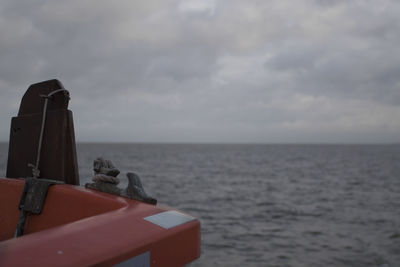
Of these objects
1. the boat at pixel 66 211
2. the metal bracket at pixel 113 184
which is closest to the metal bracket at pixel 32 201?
the boat at pixel 66 211

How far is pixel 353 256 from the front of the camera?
22.8 feet

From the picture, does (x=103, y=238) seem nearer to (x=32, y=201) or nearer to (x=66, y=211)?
(x=66, y=211)

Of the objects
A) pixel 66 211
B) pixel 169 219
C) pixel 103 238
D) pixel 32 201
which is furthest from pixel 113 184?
pixel 103 238

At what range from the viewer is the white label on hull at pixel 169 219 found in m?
1.65

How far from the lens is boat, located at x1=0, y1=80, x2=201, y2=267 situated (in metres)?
1.24

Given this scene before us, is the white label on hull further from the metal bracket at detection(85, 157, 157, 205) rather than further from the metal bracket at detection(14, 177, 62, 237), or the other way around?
the metal bracket at detection(14, 177, 62, 237)

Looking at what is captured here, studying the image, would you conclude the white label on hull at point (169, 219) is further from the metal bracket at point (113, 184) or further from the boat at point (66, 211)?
the metal bracket at point (113, 184)

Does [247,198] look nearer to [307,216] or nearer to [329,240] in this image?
[307,216]

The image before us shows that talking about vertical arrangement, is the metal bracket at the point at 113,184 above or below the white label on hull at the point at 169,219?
above

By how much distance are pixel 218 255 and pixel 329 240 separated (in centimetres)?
325

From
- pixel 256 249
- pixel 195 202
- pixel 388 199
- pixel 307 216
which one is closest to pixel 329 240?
pixel 256 249

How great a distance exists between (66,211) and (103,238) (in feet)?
3.70

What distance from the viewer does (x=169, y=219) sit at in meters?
1.73

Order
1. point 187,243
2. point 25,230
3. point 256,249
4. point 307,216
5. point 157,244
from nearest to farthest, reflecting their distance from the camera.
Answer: point 157,244
point 187,243
point 25,230
point 256,249
point 307,216
